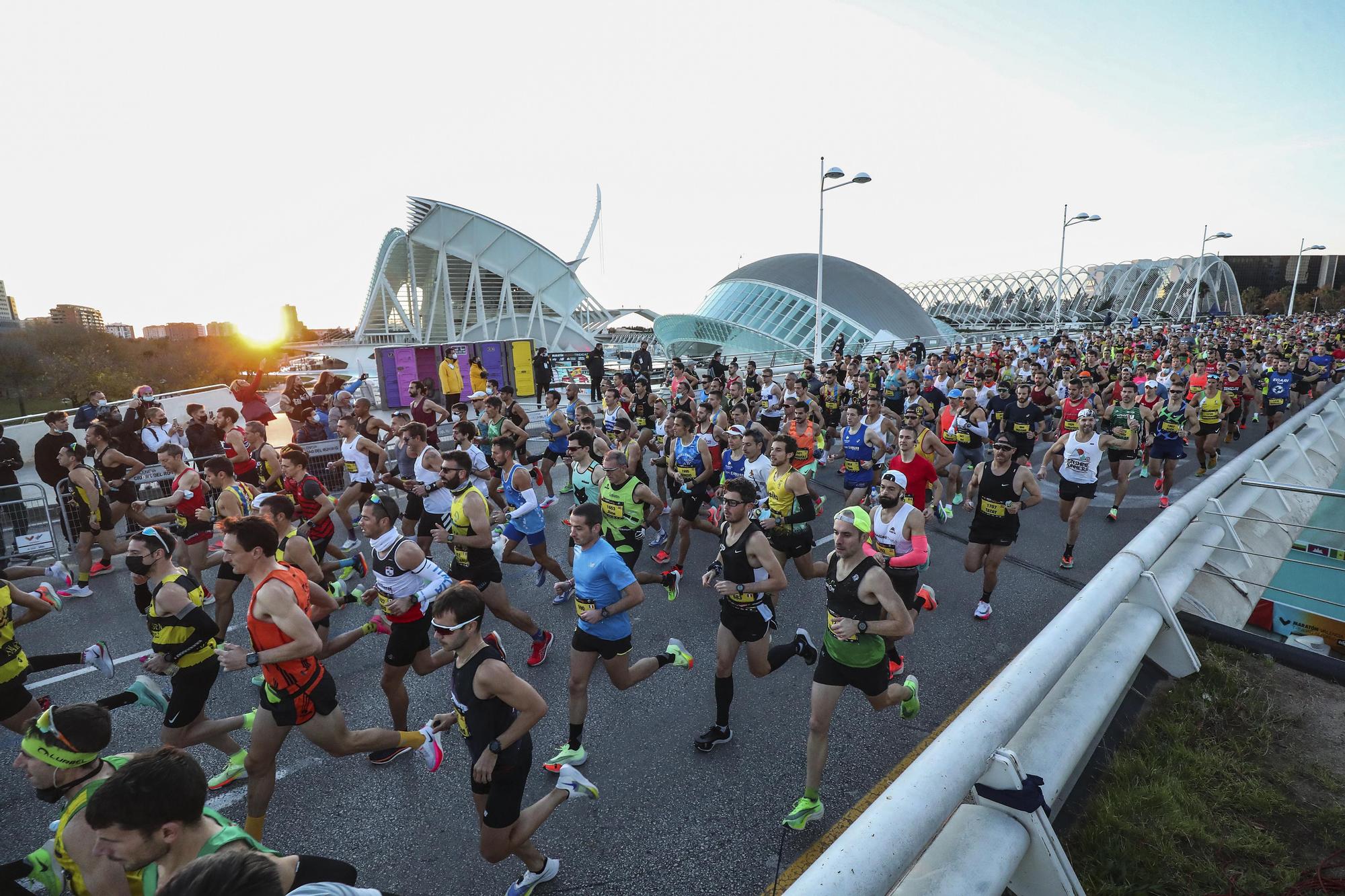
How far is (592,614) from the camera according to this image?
14.4 feet

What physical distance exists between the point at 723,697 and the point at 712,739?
309 millimetres

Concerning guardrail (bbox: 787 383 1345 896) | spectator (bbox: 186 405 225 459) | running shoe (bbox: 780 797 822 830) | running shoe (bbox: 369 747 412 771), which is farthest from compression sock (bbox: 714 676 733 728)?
spectator (bbox: 186 405 225 459)

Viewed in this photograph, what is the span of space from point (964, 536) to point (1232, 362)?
410 inches

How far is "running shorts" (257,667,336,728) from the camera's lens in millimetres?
3770

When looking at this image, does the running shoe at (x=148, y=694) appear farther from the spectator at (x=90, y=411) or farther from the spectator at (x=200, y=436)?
the spectator at (x=90, y=411)

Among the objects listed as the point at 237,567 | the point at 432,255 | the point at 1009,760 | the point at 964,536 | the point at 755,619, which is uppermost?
the point at 432,255

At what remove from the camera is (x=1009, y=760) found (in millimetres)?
2568

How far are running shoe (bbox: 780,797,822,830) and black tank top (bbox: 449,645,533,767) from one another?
1.67 meters

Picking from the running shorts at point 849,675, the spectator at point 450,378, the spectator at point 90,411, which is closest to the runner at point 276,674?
the running shorts at point 849,675

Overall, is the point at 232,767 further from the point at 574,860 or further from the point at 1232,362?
the point at 1232,362

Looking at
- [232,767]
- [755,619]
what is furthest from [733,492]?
[232,767]

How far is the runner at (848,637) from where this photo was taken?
3834mm

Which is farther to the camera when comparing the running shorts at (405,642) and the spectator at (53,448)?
the spectator at (53,448)

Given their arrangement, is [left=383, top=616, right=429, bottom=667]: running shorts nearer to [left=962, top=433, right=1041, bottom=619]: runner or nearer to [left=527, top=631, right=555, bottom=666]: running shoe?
[left=527, top=631, right=555, bottom=666]: running shoe
